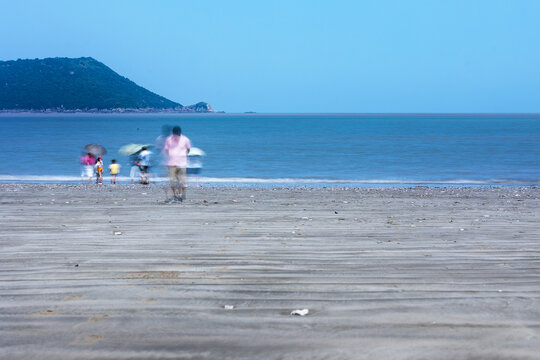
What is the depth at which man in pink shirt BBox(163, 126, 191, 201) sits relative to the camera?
1134 centimetres

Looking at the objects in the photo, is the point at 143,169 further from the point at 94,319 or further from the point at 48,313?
the point at 94,319

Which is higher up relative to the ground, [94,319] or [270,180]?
[94,319]

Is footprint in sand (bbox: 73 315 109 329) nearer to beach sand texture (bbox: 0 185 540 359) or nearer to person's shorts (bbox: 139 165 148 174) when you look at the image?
beach sand texture (bbox: 0 185 540 359)

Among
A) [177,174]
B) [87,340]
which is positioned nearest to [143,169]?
[177,174]

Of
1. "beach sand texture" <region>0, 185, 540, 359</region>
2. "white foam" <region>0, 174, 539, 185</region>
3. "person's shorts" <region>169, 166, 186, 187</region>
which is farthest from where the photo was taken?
"white foam" <region>0, 174, 539, 185</region>

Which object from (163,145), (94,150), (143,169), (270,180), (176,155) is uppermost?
(163,145)

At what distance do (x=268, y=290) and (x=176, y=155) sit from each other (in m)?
7.38

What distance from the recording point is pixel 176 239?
670 cm

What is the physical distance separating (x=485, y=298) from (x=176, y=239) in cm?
368

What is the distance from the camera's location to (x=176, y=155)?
11359 mm

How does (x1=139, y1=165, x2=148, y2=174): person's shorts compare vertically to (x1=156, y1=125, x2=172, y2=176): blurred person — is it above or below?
below

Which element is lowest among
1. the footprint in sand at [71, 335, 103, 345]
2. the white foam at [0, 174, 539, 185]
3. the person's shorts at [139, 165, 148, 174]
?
the white foam at [0, 174, 539, 185]

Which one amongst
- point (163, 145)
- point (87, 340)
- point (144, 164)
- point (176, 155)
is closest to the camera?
point (87, 340)

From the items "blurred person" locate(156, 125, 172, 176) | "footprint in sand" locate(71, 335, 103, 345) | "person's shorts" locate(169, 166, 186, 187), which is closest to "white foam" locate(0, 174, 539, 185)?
"blurred person" locate(156, 125, 172, 176)
